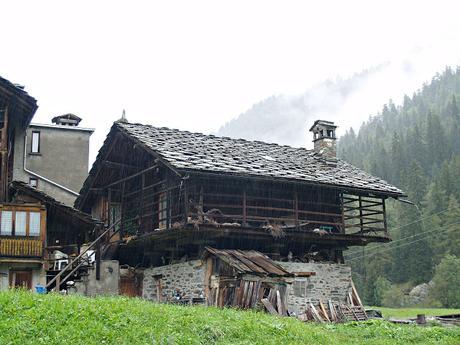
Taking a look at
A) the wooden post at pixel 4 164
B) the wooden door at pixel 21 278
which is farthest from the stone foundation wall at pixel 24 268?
the wooden post at pixel 4 164

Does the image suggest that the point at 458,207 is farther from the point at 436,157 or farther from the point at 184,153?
the point at 184,153

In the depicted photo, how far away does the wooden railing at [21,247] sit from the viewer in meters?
23.8

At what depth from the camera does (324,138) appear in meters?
30.2

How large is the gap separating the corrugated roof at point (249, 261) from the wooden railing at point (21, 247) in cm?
597

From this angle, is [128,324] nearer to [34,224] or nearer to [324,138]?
[34,224]

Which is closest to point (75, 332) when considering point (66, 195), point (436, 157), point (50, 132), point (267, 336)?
point (267, 336)

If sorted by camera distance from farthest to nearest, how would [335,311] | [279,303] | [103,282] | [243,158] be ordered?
[103,282] → [243,158] → [335,311] → [279,303]

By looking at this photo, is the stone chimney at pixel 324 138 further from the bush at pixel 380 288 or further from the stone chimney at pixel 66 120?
the bush at pixel 380 288

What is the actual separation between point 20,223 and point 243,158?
816 centimetres

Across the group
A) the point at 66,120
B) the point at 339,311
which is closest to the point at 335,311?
the point at 339,311

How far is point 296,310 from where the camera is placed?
24.2m

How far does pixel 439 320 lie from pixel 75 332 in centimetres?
1648

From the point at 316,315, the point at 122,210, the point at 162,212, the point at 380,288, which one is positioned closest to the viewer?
the point at 316,315

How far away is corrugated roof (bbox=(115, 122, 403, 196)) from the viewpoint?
23.0 m
